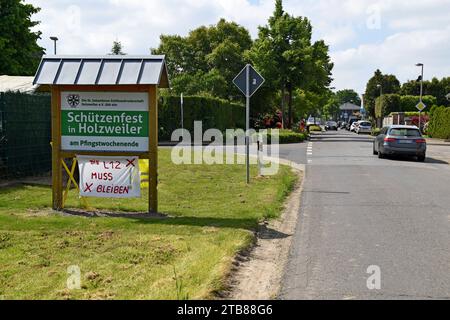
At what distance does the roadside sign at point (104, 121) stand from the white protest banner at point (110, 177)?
0.20m

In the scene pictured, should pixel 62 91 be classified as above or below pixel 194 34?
below

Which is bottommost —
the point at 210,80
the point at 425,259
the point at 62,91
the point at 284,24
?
the point at 425,259

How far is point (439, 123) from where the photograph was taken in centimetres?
4431

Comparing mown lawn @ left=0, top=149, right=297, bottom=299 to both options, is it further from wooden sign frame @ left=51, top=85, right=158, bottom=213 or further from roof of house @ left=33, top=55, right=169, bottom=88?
roof of house @ left=33, top=55, right=169, bottom=88

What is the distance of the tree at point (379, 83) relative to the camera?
340ft

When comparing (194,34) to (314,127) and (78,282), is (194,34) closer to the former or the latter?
(314,127)

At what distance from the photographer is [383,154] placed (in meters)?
22.8

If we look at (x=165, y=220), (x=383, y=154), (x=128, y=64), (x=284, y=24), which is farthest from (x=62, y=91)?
(x=284, y=24)

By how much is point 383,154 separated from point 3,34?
75.1 feet

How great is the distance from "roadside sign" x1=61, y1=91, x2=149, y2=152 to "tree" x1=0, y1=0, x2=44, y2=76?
2491cm

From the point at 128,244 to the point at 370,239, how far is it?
3.20 metres

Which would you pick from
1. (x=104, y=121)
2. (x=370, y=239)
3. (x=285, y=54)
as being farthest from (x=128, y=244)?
(x=285, y=54)

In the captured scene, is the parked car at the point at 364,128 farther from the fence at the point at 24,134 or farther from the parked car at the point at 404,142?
the fence at the point at 24,134
